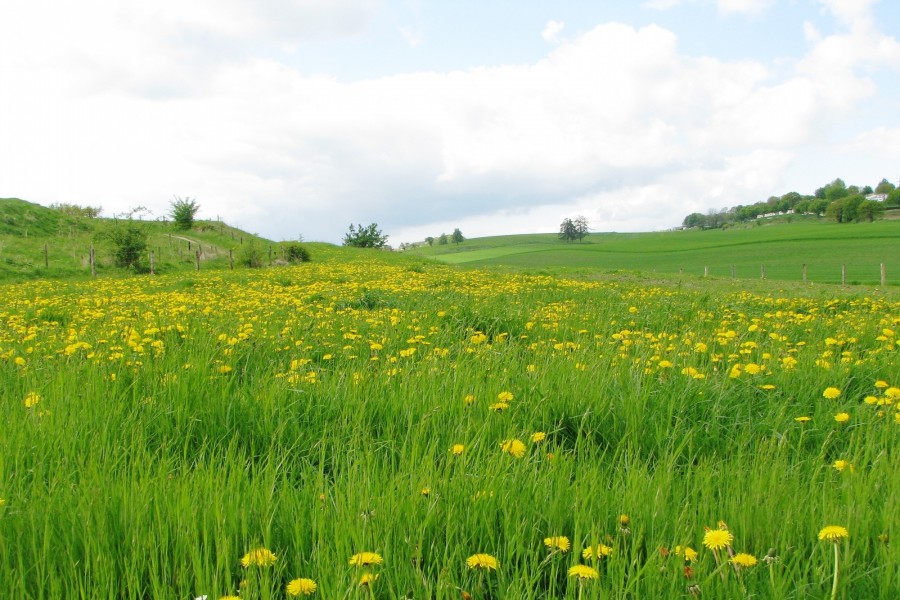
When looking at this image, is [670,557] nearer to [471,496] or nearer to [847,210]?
[471,496]

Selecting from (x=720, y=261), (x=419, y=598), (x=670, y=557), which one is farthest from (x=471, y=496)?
(x=720, y=261)

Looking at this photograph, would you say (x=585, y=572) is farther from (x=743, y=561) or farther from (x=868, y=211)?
(x=868, y=211)

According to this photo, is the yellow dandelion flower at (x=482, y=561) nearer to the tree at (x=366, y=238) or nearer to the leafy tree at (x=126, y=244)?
the leafy tree at (x=126, y=244)

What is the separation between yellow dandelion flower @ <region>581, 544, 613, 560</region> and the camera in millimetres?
1556

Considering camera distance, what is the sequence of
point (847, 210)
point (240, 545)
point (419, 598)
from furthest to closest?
point (847, 210) → point (240, 545) → point (419, 598)

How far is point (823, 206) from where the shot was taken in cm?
11650

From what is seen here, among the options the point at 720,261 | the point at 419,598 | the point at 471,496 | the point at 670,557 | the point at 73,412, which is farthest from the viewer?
the point at 720,261

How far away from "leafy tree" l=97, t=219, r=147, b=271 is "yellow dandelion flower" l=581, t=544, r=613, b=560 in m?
32.0

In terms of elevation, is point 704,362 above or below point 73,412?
below

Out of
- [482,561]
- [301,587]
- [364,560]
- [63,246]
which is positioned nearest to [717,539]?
[482,561]

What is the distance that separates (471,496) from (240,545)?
2.59 feet

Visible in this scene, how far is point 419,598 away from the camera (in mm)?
1440

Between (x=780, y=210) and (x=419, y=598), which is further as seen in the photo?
(x=780, y=210)

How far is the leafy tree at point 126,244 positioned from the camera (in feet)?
92.5
